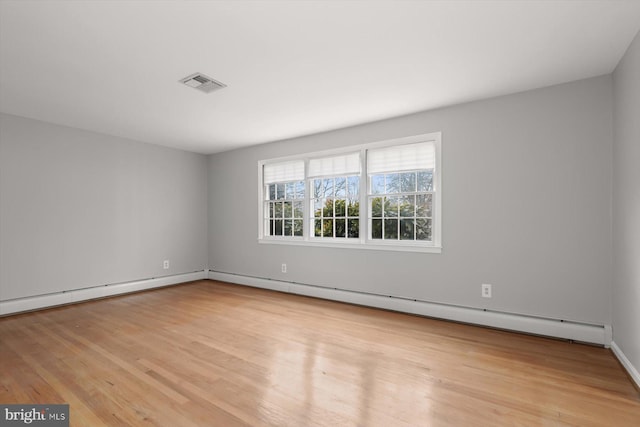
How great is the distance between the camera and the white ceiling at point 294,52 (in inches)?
82.7

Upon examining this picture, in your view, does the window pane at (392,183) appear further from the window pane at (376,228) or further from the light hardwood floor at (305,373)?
the light hardwood floor at (305,373)

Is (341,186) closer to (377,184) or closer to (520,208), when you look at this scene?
(377,184)

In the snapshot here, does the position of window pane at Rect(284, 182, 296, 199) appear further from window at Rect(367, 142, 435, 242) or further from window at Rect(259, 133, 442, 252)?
window at Rect(367, 142, 435, 242)

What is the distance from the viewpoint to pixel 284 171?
5.60 meters

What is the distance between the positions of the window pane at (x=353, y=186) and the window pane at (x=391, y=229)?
24.8 inches

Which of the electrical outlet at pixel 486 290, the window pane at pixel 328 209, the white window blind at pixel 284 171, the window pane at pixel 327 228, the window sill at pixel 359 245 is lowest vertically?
the electrical outlet at pixel 486 290

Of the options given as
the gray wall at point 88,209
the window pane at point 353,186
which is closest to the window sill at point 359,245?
the window pane at point 353,186

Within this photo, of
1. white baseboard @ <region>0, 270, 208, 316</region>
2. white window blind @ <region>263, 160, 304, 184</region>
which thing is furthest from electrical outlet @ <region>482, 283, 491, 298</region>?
white baseboard @ <region>0, 270, 208, 316</region>

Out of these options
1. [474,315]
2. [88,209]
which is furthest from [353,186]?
[88,209]

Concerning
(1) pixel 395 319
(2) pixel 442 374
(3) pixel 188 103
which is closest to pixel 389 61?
(3) pixel 188 103

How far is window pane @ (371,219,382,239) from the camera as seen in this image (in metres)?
4.50

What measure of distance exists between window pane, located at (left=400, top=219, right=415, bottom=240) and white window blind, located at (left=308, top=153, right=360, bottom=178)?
3.32ft

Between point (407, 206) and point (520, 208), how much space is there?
1.29m

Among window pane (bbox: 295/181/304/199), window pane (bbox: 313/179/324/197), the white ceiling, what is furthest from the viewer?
window pane (bbox: 295/181/304/199)
